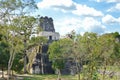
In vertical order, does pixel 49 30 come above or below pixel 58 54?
above

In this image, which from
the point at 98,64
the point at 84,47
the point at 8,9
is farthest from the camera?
the point at 84,47

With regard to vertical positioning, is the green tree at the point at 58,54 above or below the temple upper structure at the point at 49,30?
below

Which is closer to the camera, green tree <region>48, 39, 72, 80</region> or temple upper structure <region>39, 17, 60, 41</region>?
green tree <region>48, 39, 72, 80</region>

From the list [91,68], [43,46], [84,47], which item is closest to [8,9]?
[91,68]

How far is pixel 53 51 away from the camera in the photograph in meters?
50.3

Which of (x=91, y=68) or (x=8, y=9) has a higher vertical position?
(x=8, y=9)

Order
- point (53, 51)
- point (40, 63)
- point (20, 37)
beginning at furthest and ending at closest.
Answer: point (40, 63) → point (53, 51) → point (20, 37)

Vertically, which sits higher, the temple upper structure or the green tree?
the temple upper structure

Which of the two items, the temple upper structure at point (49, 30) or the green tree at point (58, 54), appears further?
the temple upper structure at point (49, 30)

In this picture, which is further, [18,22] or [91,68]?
[91,68]

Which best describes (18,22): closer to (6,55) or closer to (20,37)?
(20,37)

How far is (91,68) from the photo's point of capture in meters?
28.1

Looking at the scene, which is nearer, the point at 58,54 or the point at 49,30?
the point at 58,54

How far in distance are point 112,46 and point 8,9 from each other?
550 inches
